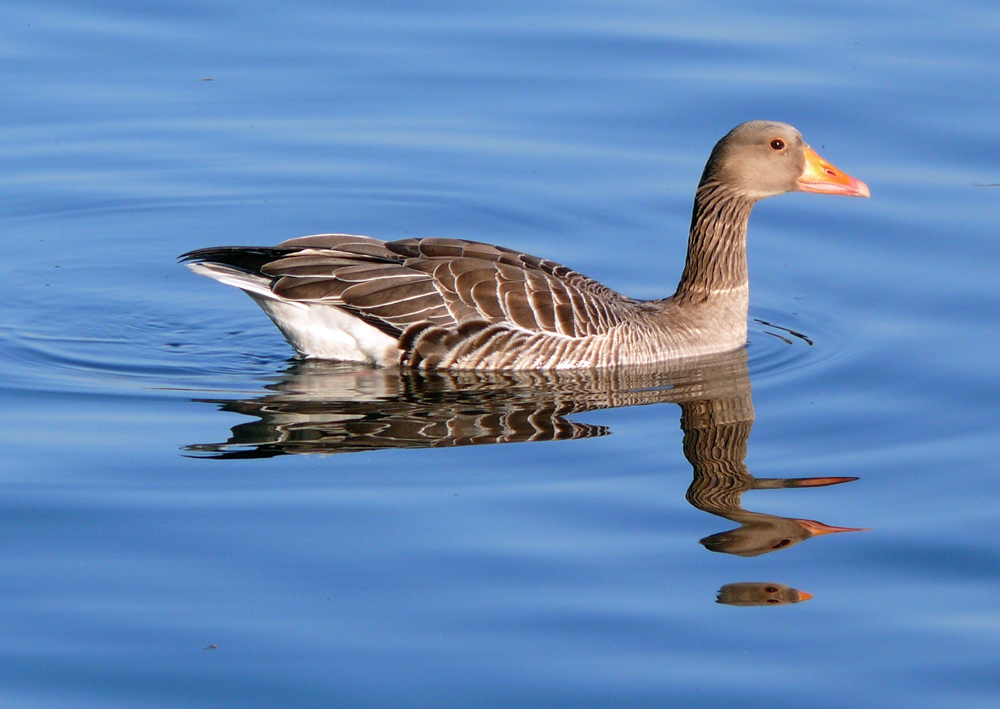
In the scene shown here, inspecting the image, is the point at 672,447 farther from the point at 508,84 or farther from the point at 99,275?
the point at 508,84

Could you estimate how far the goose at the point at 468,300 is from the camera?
36.9 feet

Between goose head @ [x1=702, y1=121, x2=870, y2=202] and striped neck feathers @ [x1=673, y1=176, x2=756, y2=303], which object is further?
striped neck feathers @ [x1=673, y1=176, x2=756, y2=303]

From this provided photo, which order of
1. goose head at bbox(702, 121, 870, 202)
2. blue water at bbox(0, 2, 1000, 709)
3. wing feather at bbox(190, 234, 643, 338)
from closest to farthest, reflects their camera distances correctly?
blue water at bbox(0, 2, 1000, 709)
wing feather at bbox(190, 234, 643, 338)
goose head at bbox(702, 121, 870, 202)

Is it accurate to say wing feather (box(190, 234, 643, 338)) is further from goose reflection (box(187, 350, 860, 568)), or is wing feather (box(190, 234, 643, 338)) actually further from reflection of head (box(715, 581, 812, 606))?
reflection of head (box(715, 581, 812, 606))

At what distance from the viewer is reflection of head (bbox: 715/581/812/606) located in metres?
7.48

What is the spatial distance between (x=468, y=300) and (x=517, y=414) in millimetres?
1382

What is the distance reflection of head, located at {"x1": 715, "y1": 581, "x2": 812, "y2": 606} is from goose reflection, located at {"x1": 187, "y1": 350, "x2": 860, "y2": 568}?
0.39m

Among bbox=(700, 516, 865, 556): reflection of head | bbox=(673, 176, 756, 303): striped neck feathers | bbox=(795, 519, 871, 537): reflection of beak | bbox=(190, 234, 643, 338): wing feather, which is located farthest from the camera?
bbox=(673, 176, 756, 303): striped neck feathers

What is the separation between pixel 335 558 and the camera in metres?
7.78

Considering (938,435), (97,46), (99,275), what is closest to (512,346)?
(938,435)

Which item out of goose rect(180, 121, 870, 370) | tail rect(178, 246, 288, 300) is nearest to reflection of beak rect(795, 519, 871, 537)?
goose rect(180, 121, 870, 370)

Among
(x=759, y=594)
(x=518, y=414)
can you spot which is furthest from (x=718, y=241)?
(x=759, y=594)

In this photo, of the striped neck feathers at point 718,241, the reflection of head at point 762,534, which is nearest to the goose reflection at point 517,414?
the reflection of head at point 762,534

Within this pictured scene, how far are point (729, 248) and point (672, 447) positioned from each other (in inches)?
112
